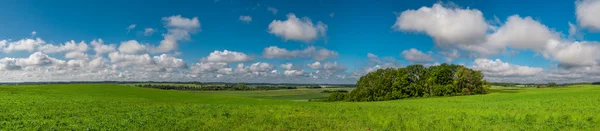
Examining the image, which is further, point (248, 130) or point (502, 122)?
point (502, 122)

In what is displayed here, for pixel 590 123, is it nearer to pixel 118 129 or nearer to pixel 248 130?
pixel 248 130

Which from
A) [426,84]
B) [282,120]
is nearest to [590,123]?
[282,120]

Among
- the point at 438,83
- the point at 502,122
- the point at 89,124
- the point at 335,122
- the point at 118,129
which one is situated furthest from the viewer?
the point at 438,83

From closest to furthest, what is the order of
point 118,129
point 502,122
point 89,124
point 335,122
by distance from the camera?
point 118,129
point 89,124
point 502,122
point 335,122

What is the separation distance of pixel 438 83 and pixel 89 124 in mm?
86739

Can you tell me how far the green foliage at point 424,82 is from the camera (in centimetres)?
8862

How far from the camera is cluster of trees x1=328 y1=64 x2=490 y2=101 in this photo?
88625 millimetres

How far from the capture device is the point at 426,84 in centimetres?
9088

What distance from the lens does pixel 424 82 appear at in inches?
3639

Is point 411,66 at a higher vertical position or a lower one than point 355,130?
higher

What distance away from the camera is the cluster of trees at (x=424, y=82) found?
291 feet

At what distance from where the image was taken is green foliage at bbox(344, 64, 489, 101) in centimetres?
8862

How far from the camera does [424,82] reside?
92.4 metres

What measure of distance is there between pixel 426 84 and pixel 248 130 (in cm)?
8099
